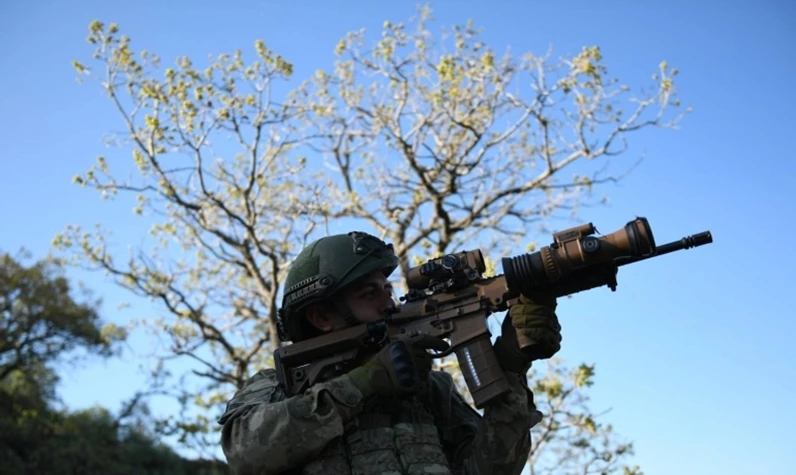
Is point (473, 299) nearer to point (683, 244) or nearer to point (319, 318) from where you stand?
point (319, 318)

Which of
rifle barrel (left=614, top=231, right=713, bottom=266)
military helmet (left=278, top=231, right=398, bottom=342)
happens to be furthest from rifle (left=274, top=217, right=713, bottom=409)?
military helmet (left=278, top=231, right=398, bottom=342)

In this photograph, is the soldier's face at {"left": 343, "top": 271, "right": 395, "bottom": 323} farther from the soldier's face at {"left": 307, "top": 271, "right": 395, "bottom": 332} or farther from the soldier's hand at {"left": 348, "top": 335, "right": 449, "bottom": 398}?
the soldier's hand at {"left": 348, "top": 335, "right": 449, "bottom": 398}

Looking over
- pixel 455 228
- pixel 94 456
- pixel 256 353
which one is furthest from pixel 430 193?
pixel 94 456

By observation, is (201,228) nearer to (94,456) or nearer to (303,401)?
(94,456)

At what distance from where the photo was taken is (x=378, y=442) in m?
3.79

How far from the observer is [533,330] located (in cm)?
373

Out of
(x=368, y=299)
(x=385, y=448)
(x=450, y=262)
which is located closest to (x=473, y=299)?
(x=450, y=262)

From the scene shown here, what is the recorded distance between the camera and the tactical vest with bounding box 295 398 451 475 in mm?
3711

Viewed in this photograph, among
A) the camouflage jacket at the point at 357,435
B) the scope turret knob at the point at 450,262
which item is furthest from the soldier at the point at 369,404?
the scope turret knob at the point at 450,262

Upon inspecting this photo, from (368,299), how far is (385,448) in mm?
727

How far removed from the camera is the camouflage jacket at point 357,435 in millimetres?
3618

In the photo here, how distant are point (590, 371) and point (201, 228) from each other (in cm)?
732

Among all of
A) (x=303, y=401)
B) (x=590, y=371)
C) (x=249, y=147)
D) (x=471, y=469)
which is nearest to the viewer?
(x=303, y=401)

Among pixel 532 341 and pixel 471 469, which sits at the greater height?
pixel 532 341
